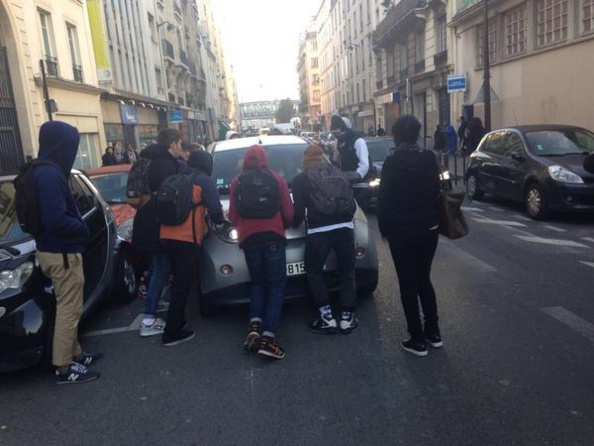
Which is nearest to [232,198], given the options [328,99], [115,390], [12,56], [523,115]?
[115,390]

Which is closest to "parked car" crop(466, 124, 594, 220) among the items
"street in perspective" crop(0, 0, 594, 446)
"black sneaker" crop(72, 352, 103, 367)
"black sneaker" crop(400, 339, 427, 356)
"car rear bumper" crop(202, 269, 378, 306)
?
"street in perspective" crop(0, 0, 594, 446)

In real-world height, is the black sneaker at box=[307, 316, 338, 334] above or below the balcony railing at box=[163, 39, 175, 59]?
below

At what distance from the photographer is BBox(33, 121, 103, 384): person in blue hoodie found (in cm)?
373

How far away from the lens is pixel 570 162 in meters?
9.21

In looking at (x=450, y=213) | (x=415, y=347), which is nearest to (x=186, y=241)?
(x=415, y=347)

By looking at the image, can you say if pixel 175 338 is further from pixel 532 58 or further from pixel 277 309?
pixel 532 58

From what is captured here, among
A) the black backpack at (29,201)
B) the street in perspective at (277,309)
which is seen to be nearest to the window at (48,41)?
the street in perspective at (277,309)

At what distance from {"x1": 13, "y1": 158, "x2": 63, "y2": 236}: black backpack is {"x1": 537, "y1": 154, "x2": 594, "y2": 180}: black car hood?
814 centimetres

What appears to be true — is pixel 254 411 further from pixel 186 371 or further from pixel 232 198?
pixel 232 198

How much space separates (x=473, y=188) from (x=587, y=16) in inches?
306

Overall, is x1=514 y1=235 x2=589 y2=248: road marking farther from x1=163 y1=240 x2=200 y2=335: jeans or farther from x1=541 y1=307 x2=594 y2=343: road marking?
x1=163 y1=240 x2=200 y2=335: jeans

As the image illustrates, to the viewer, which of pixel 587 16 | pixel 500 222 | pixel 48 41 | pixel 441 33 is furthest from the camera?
pixel 441 33

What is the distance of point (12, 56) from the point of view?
54.3 ft

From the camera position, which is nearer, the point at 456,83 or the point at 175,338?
the point at 175,338
